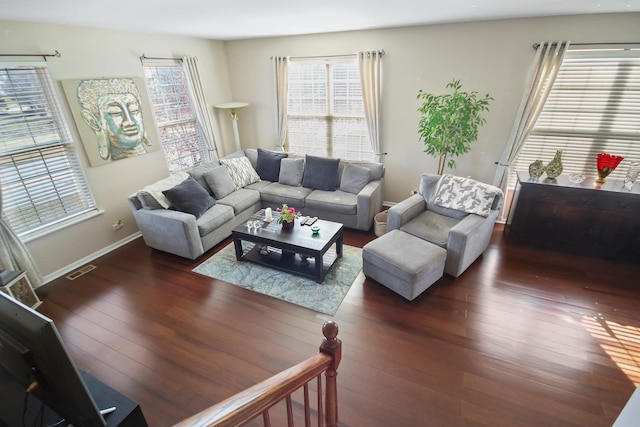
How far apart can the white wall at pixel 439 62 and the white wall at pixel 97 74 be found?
1.36 meters

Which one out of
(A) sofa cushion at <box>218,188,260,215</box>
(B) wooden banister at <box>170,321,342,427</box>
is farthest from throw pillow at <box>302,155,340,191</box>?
(B) wooden banister at <box>170,321,342,427</box>

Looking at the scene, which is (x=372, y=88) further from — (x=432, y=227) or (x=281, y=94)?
(x=432, y=227)

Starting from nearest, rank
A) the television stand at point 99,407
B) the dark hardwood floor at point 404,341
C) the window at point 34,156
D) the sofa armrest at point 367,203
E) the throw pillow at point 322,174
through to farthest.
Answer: the television stand at point 99,407 → the dark hardwood floor at point 404,341 → the window at point 34,156 → the sofa armrest at point 367,203 → the throw pillow at point 322,174

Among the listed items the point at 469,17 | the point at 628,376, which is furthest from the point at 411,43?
the point at 628,376

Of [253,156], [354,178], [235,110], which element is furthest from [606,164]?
[235,110]

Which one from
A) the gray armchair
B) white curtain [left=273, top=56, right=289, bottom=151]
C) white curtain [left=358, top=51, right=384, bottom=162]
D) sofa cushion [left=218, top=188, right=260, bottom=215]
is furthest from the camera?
white curtain [left=273, top=56, right=289, bottom=151]

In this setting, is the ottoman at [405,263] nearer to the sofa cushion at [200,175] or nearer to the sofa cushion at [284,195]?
the sofa cushion at [284,195]

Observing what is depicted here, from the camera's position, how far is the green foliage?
3.44 m

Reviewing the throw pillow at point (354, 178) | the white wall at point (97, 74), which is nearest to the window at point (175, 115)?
the white wall at point (97, 74)

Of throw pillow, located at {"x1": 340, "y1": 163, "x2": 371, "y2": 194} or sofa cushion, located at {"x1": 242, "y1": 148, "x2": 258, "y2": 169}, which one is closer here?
throw pillow, located at {"x1": 340, "y1": 163, "x2": 371, "y2": 194}

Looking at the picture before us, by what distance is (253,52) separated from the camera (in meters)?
4.80

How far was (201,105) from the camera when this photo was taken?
461cm

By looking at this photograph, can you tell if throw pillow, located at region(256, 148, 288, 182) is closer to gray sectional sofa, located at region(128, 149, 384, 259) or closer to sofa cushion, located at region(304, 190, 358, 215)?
gray sectional sofa, located at region(128, 149, 384, 259)

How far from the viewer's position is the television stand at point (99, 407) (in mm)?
1169
